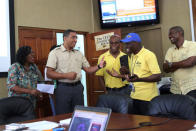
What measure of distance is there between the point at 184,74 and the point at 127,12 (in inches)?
98.7

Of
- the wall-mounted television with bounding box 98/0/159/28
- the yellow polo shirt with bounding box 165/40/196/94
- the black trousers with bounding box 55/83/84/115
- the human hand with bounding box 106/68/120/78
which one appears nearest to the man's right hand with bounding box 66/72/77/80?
the black trousers with bounding box 55/83/84/115

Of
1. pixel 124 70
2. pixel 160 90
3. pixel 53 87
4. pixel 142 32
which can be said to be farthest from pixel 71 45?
pixel 142 32

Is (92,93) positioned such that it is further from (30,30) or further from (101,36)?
(30,30)

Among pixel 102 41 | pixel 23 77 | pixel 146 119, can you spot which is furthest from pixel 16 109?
pixel 102 41

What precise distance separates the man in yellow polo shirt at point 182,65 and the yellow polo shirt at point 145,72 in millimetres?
367

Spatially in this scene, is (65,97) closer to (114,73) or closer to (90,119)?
(114,73)

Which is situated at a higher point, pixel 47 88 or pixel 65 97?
pixel 47 88

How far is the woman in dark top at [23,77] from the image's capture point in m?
3.17

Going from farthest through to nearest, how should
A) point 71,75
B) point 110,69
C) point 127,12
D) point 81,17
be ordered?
point 81,17 < point 127,12 < point 110,69 < point 71,75

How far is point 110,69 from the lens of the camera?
3445 millimetres

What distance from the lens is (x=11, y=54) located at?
4012 millimetres

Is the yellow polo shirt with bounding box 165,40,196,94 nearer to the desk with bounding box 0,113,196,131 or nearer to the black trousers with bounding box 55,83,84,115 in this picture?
the desk with bounding box 0,113,196,131

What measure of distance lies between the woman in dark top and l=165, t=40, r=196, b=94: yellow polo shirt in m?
1.88

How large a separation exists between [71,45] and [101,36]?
1719 mm
